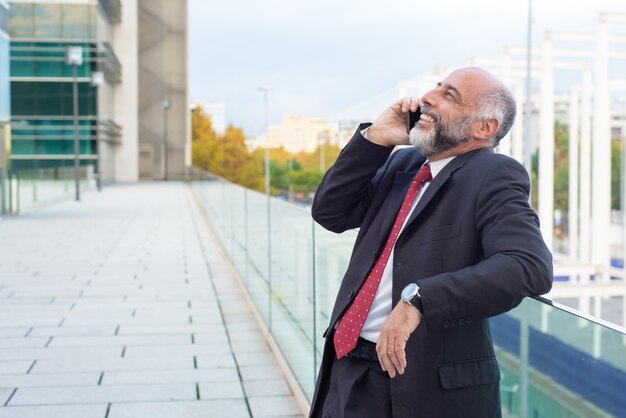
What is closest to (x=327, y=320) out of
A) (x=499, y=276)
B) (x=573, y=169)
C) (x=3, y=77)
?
(x=499, y=276)

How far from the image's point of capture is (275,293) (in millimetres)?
7949

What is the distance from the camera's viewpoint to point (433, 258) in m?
2.38

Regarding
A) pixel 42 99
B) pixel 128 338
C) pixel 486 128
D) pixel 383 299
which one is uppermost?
pixel 42 99

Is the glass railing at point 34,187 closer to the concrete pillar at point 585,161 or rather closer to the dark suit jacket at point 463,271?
the dark suit jacket at point 463,271

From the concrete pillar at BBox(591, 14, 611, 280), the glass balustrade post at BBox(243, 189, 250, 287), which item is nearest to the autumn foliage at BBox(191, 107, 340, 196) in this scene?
the concrete pillar at BBox(591, 14, 611, 280)

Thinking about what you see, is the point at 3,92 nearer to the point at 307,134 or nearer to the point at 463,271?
the point at 463,271

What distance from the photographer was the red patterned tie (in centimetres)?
255

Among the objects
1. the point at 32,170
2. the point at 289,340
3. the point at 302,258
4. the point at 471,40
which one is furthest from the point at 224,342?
the point at 471,40

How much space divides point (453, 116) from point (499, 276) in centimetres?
53

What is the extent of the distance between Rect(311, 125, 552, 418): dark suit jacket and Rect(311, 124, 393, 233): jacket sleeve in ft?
0.51

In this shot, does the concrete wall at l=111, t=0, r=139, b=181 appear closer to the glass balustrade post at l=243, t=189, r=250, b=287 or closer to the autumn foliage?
the autumn foliage

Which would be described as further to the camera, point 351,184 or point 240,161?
point 240,161

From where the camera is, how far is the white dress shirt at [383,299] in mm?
2553

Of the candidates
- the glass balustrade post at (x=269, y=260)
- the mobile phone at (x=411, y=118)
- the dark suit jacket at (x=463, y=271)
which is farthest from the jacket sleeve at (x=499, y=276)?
the glass balustrade post at (x=269, y=260)
